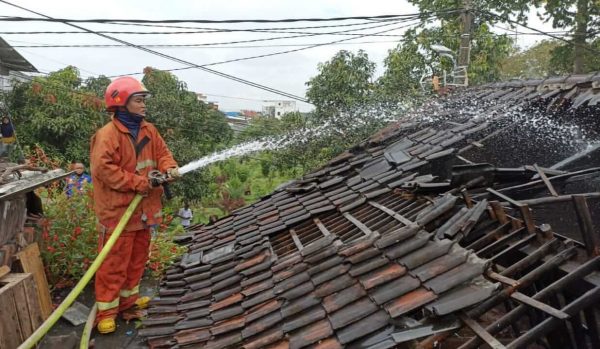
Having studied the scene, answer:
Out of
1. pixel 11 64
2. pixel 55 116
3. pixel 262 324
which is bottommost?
pixel 262 324

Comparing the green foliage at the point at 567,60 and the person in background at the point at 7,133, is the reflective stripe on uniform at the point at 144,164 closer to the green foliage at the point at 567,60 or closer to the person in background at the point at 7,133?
the person in background at the point at 7,133

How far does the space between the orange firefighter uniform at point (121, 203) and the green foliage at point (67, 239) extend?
112cm

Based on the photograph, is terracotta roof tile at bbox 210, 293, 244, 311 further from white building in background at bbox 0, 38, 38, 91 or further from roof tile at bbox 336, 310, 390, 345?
white building in background at bbox 0, 38, 38, 91

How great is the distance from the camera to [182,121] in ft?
47.1

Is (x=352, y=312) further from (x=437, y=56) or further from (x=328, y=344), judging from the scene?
(x=437, y=56)

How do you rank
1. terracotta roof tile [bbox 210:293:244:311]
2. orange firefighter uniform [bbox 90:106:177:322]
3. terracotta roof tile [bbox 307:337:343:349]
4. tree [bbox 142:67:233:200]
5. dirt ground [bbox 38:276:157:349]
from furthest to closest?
1. tree [bbox 142:67:233:200]
2. orange firefighter uniform [bbox 90:106:177:322]
3. dirt ground [bbox 38:276:157:349]
4. terracotta roof tile [bbox 210:293:244:311]
5. terracotta roof tile [bbox 307:337:343:349]

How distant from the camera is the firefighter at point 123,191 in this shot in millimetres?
4539

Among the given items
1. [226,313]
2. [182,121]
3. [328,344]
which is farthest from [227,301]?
[182,121]

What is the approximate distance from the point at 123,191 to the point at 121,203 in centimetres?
14

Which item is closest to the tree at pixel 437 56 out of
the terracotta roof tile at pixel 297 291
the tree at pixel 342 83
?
the tree at pixel 342 83

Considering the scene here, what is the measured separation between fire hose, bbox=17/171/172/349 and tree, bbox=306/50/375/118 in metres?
10.5

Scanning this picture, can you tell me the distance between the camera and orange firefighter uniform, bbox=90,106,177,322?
454 centimetres

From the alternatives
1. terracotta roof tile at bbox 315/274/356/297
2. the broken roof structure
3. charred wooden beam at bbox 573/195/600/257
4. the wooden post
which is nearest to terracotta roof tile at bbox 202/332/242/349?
the broken roof structure

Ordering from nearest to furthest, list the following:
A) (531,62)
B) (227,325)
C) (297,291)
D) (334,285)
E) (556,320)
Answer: (556,320) → (334,285) → (297,291) → (227,325) → (531,62)
